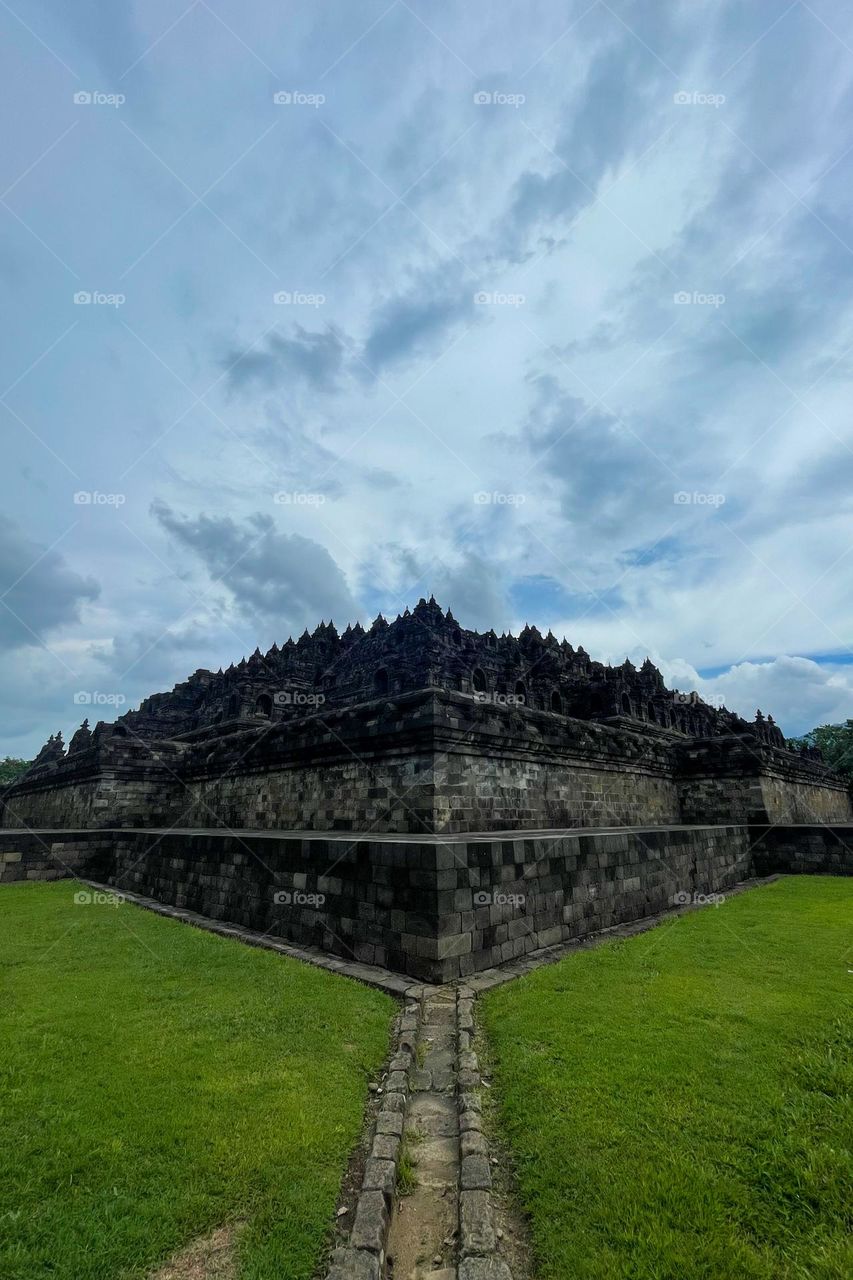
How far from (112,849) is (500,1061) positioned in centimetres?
1481

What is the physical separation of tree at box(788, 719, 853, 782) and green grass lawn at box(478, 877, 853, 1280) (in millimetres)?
45479

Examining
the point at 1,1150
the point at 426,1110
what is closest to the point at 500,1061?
the point at 426,1110

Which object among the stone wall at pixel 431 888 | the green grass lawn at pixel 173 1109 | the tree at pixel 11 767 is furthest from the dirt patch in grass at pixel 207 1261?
the tree at pixel 11 767

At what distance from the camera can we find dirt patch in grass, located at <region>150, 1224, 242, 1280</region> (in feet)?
8.05

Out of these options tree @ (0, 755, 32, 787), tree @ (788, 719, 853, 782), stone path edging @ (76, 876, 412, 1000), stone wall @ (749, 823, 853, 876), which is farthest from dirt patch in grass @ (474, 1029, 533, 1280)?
tree @ (0, 755, 32, 787)

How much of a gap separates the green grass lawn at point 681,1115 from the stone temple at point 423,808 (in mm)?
1447

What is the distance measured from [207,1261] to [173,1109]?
125 centimetres

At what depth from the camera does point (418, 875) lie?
6.65 meters

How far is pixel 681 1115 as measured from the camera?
11.5ft

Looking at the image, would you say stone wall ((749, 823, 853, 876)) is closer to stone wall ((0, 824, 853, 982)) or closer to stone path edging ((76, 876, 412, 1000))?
stone wall ((0, 824, 853, 982))

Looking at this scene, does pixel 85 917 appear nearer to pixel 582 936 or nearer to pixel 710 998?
pixel 582 936

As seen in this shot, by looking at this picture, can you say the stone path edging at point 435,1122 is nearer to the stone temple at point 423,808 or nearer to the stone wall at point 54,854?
the stone temple at point 423,808

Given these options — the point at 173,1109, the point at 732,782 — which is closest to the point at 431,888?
the point at 173,1109

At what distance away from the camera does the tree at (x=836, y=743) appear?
150ft
